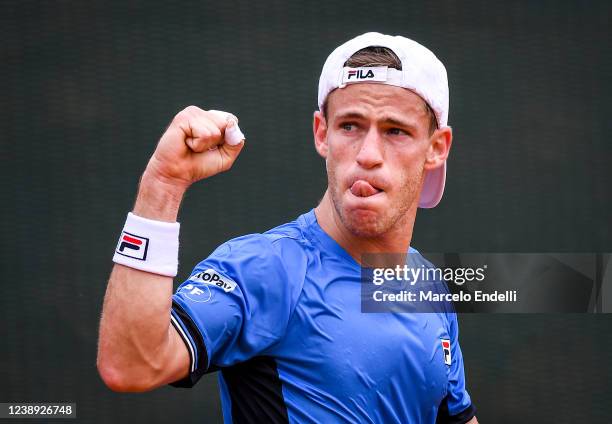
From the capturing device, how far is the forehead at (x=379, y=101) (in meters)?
1.82

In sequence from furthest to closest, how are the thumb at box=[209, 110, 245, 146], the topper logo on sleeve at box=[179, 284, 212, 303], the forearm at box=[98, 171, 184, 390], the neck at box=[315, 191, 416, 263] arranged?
the neck at box=[315, 191, 416, 263] < the topper logo on sleeve at box=[179, 284, 212, 303] < the thumb at box=[209, 110, 245, 146] < the forearm at box=[98, 171, 184, 390]

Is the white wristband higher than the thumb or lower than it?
lower

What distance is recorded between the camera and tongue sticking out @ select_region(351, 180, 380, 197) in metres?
1.79

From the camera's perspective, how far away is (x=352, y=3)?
148 inches

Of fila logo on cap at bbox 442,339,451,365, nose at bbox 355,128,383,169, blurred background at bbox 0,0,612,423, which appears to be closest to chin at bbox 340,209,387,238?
nose at bbox 355,128,383,169

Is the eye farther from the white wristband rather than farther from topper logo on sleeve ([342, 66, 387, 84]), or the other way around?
the white wristband

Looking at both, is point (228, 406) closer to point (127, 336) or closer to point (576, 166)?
point (127, 336)

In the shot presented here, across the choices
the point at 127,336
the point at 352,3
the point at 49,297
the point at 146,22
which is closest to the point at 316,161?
the point at 352,3

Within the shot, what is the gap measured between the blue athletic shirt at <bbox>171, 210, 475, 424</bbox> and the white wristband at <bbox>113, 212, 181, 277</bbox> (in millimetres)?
148

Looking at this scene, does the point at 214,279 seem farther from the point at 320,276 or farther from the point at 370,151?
the point at 370,151

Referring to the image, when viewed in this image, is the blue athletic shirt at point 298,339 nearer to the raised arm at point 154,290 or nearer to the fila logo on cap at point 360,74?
the raised arm at point 154,290

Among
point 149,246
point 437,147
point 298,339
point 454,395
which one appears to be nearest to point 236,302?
point 298,339

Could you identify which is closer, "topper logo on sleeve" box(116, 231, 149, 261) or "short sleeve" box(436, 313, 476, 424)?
"topper logo on sleeve" box(116, 231, 149, 261)

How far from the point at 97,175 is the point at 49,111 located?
34 centimetres
